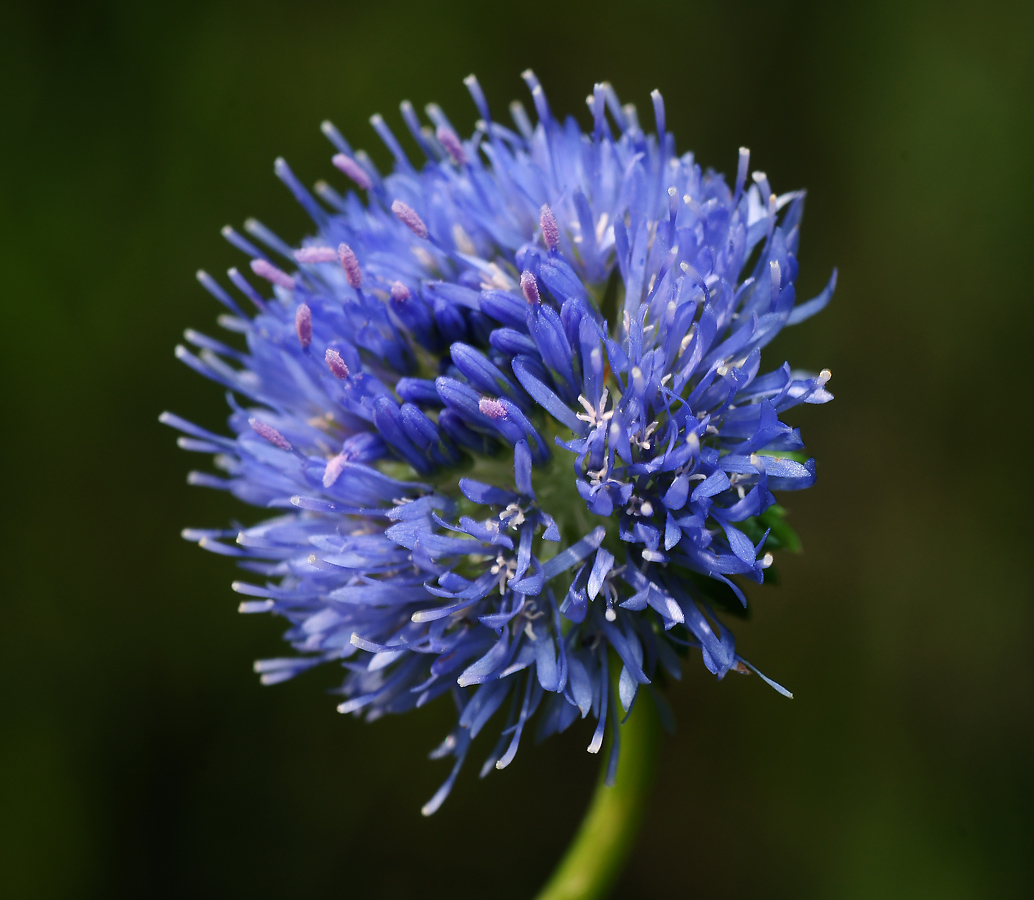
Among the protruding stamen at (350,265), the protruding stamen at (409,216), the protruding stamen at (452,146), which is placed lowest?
the protruding stamen at (350,265)

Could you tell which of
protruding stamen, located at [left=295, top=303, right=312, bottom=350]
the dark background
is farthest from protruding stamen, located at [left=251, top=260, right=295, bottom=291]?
the dark background

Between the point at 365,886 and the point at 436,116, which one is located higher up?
the point at 436,116

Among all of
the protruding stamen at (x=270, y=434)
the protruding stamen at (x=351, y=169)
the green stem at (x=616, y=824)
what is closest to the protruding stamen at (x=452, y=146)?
the protruding stamen at (x=351, y=169)

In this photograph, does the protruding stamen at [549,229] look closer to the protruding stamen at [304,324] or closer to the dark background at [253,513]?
the protruding stamen at [304,324]

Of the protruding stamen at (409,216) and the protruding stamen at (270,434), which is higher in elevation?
the protruding stamen at (409,216)

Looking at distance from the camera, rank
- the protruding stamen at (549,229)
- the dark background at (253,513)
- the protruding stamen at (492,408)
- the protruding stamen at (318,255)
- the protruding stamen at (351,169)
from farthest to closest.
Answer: the dark background at (253,513) → the protruding stamen at (351,169) → the protruding stamen at (318,255) → the protruding stamen at (549,229) → the protruding stamen at (492,408)

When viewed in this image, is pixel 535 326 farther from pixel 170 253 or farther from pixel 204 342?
pixel 170 253

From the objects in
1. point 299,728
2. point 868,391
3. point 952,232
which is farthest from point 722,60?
point 299,728

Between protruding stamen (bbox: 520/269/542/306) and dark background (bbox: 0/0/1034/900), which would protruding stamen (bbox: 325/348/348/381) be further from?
dark background (bbox: 0/0/1034/900)
